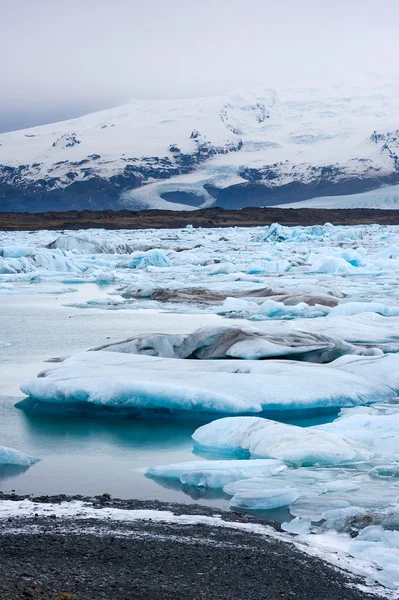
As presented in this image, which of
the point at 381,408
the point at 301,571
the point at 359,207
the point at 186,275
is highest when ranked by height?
the point at 301,571

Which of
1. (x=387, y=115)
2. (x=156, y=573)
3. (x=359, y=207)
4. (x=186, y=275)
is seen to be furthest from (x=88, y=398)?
(x=387, y=115)

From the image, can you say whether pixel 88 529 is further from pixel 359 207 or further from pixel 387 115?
pixel 387 115

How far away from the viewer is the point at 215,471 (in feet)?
16.7

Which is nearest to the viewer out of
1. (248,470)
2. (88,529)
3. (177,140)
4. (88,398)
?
(88,529)

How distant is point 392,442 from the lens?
18.8ft

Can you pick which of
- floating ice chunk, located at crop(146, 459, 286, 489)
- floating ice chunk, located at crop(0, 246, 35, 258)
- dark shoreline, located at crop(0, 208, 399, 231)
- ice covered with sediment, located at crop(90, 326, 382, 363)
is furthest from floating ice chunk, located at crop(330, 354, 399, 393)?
dark shoreline, located at crop(0, 208, 399, 231)

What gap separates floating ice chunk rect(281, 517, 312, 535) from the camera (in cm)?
429

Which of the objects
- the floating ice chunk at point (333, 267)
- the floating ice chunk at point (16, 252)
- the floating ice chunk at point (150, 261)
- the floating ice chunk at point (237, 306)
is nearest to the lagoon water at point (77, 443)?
the floating ice chunk at point (237, 306)

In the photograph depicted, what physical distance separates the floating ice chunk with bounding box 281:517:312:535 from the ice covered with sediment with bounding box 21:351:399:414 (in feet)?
7.11

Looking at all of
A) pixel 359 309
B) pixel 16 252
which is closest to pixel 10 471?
pixel 359 309

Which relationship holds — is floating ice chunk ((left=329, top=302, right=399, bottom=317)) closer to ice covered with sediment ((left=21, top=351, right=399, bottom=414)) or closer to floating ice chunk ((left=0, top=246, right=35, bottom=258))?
ice covered with sediment ((left=21, top=351, right=399, bottom=414))

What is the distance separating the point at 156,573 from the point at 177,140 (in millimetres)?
152191

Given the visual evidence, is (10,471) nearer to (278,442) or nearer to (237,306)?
(278,442)

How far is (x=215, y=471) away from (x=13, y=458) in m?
1.32
